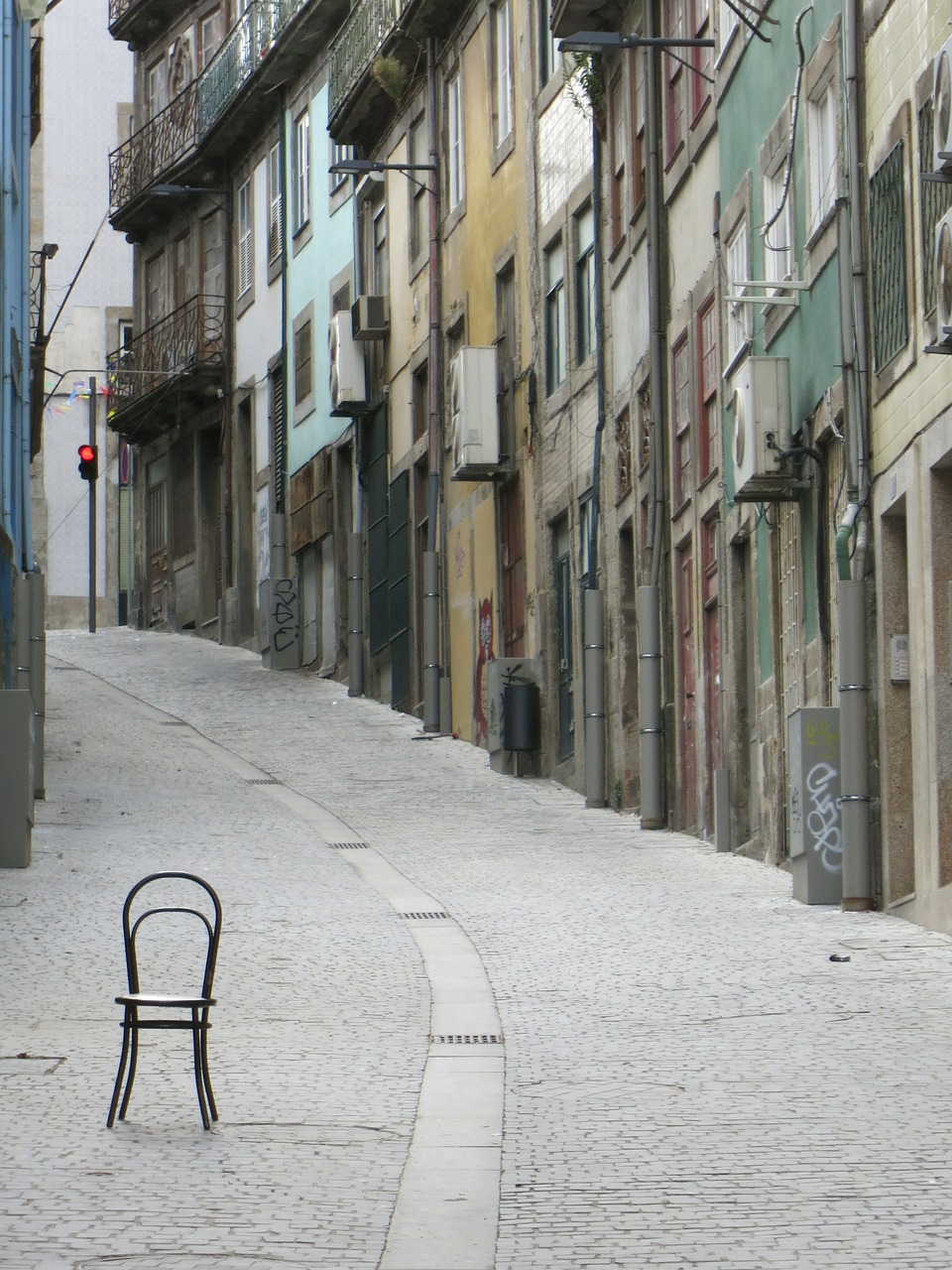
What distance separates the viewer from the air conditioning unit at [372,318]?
32.8 m

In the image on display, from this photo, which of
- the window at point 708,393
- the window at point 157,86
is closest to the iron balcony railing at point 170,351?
the window at point 157,86

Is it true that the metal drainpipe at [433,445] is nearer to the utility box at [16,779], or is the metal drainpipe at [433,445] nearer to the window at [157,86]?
the utility box at [16,779]

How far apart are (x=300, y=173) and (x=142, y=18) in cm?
927

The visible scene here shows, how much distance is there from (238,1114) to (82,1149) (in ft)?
2.68

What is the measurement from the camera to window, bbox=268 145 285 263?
1531 inches

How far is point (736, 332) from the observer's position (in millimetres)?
18875

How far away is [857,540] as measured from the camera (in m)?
14.8

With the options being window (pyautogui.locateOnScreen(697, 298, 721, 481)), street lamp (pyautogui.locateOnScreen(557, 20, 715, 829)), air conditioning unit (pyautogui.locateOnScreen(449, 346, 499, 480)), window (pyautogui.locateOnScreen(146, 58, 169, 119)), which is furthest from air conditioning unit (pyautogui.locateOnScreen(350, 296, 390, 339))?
window (pyautogui.locateOnScreen(146, 58, 169, 119))

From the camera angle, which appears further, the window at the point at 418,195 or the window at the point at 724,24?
the window at the point at 418,195

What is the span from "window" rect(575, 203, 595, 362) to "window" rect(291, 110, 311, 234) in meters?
13.3

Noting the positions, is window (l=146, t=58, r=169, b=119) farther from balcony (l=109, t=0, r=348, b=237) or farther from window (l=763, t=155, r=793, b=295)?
window (l=763, t=155, r=793, b=295)

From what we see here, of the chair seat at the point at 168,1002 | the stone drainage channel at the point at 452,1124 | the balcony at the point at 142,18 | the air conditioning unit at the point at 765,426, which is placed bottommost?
the stone drainage channel at the point at 452,1124

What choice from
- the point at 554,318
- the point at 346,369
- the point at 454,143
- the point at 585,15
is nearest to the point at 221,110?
the point at 346,369

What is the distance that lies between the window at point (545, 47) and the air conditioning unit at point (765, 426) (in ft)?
31.9
